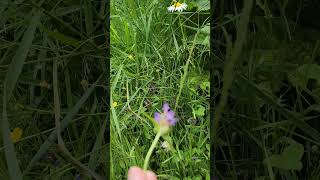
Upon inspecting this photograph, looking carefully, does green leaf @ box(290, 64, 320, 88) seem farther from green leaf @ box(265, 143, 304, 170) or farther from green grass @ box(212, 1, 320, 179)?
green leaf @ box(265, 143, 304, 170)

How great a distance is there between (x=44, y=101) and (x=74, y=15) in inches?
8.7

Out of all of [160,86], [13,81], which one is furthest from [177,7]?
[13,81]

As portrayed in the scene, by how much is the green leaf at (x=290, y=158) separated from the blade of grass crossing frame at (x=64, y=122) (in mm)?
439

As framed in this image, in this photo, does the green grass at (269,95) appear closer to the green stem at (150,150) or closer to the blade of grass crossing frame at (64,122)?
the green stem at (150,150)

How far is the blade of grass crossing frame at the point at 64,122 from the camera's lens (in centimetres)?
134

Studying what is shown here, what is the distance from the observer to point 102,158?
4.39ft

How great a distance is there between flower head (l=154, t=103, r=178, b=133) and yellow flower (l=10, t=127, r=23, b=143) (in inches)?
13.5

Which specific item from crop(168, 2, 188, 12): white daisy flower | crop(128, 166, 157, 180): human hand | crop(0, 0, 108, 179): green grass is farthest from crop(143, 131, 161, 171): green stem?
crop(168, 2, 188, 12): white daisy flower

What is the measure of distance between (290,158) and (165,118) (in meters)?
0.30

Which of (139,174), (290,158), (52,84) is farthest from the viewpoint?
(52,84)

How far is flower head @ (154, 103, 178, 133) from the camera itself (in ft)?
4.07

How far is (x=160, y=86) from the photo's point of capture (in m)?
1.26

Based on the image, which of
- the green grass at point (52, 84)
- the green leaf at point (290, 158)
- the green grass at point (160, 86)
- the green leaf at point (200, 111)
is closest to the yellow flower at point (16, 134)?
the green grass at point (52, 84)

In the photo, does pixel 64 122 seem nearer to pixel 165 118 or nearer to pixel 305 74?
pixel 165 118
